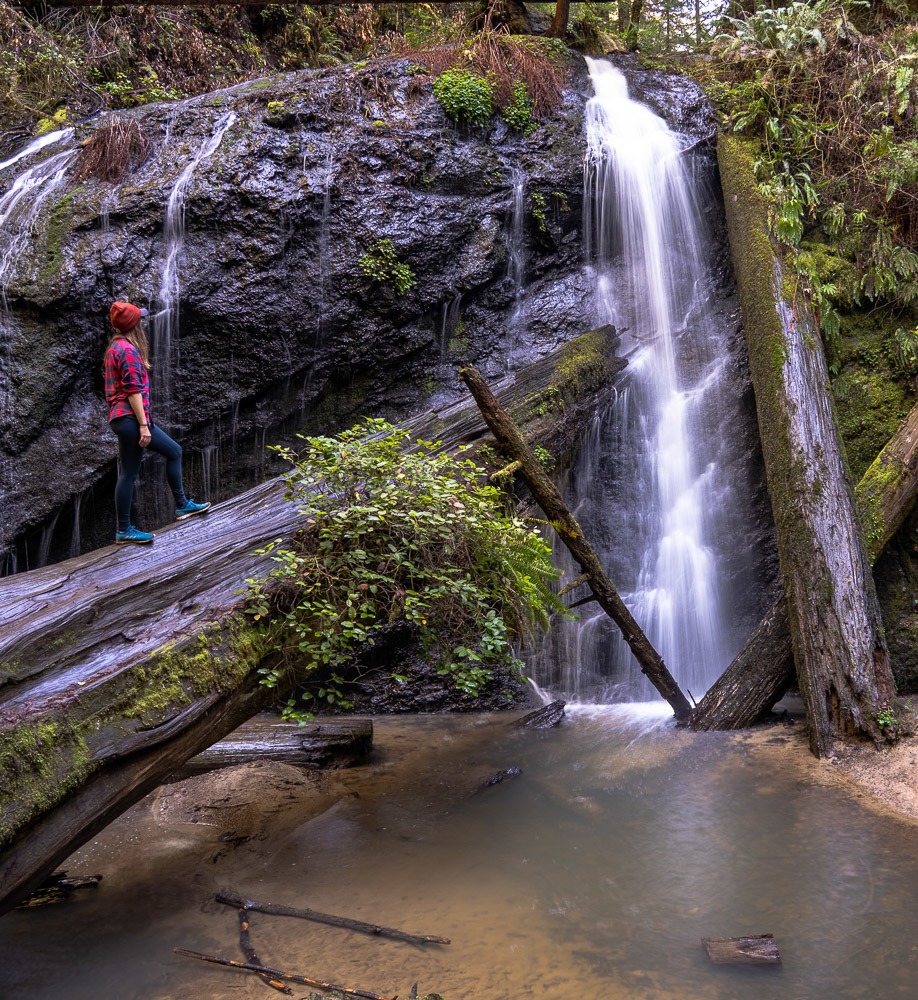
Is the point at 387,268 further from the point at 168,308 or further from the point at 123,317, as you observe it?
the point at 123,317

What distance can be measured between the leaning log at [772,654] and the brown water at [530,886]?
31 centimetres

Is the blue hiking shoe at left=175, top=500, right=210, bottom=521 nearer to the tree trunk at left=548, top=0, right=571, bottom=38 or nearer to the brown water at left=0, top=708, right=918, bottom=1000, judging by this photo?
the brown water at left=0, top=708, right=918, bottom=1000

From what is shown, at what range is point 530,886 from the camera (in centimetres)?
395

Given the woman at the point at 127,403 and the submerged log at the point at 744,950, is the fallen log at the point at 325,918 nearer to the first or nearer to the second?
the submerged log at the point at 744,950

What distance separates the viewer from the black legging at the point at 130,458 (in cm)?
497

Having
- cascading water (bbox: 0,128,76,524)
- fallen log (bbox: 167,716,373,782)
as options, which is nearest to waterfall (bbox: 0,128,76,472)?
cascading water (bbox: 0,128,76,524)

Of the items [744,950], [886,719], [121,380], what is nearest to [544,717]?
[886,719]

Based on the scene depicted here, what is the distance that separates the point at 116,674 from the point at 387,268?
5.77 m

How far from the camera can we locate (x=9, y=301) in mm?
7281

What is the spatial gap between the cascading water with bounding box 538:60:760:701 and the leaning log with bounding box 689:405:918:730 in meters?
1.00

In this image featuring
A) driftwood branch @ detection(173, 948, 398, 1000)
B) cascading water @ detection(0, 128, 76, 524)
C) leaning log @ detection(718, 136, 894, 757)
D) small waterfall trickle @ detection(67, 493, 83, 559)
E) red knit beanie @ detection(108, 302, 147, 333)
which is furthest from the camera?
small waterfall trickle @ detection(67, 493, 83, 559)

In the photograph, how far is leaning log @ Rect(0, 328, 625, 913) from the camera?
329 cm

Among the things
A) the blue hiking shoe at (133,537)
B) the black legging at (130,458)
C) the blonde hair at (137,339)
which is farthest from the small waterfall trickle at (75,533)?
the blue hiking shoe at (133,537)

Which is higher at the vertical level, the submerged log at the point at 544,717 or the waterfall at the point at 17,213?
the waterfall at the point at 17,213
